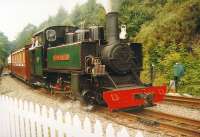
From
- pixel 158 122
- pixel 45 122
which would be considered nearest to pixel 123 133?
pixel 45 122

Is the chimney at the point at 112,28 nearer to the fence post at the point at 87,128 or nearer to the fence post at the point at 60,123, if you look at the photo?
the fence post at the point at 60,123

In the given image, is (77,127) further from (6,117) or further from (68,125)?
(6,117)

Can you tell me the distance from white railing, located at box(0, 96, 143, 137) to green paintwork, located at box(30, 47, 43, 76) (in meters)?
7.82

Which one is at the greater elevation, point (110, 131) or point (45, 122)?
point (110, 131)

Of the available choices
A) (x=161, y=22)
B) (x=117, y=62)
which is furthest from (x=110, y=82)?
(x=161, y=22)

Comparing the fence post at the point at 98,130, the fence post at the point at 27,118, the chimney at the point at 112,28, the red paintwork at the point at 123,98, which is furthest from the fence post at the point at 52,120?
the chimney at the point at 112,28

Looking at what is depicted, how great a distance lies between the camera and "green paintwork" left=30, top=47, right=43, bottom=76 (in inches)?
525

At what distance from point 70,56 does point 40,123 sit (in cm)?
585

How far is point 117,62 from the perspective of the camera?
30.0 ft

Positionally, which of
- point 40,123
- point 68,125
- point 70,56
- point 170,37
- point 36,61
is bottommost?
point 40,123

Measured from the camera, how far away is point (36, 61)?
47.2 ft

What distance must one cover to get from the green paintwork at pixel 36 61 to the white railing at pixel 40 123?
7.82 metres

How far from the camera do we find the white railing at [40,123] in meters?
3.36

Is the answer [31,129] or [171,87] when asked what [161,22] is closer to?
[171,87]
